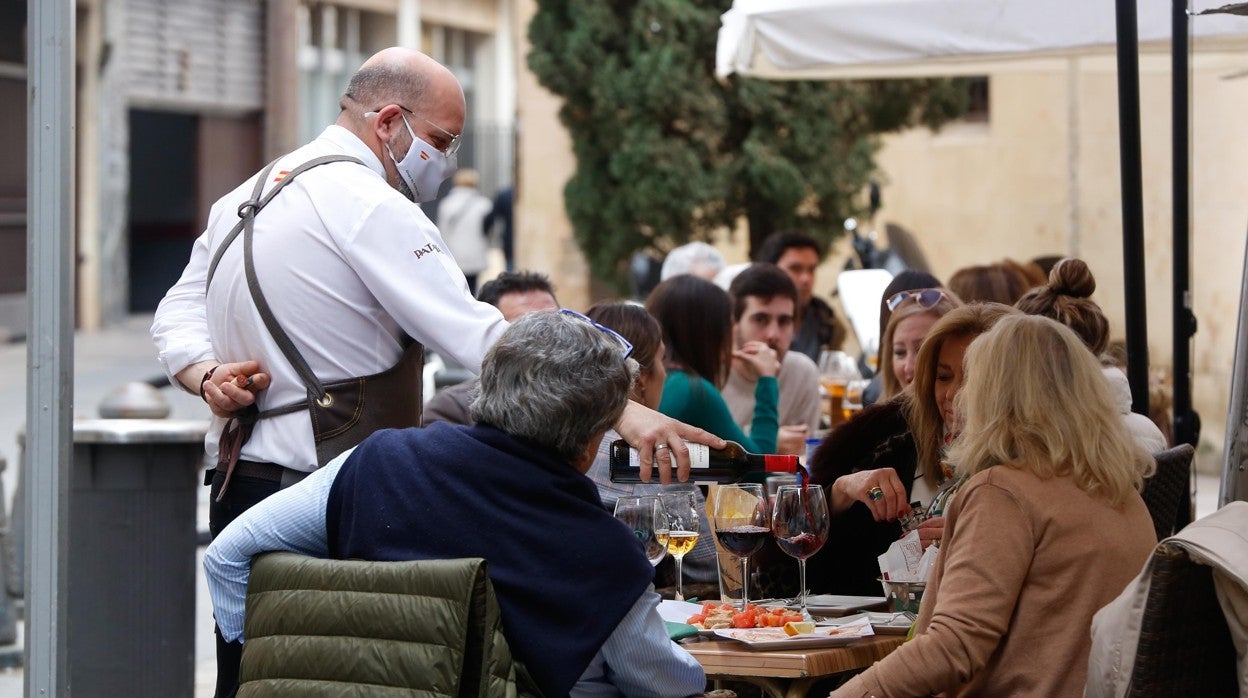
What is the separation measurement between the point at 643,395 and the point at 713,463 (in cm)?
151

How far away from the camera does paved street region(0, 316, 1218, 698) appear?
3881 millimetres

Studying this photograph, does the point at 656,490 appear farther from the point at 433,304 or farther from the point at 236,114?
the point at 236,114

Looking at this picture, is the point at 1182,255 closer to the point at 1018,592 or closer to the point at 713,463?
the point at 1018,592

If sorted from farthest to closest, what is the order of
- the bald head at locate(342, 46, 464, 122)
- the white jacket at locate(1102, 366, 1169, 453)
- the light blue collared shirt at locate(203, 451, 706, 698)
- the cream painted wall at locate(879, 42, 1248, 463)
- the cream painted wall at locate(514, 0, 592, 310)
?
the cream painted wall at locate(514, 0, 592, 310), the cream painted wall at locate(879, 42, 1248, 463), the white jacket at locate(1102, 366, 1169, 453), the bald head at locate(342, 46, 464, 122), the light blue collared shirt at locate(203, 451, 706, 698)

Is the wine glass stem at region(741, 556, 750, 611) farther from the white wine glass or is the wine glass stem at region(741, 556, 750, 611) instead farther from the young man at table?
the young man at table

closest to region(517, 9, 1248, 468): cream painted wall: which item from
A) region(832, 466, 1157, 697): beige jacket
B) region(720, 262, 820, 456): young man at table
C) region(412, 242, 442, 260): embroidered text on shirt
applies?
region(720, 262, 820, 456): young man at table

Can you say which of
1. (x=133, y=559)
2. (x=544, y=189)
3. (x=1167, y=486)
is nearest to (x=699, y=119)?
(x=544, y=189)

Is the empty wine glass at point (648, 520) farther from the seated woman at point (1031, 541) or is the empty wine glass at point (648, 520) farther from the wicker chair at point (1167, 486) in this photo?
the wicker chair at point (1167, 486)

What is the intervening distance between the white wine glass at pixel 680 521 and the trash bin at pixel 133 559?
2.18m

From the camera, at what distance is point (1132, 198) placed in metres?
4.66

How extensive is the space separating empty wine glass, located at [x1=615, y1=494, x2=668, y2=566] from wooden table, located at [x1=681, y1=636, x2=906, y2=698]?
11.0 inches

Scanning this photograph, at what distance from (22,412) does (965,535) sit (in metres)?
2.24

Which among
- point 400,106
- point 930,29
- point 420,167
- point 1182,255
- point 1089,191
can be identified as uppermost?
point 1089,191

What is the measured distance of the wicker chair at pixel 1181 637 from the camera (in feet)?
9.41
